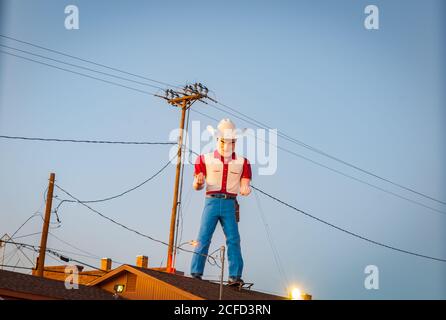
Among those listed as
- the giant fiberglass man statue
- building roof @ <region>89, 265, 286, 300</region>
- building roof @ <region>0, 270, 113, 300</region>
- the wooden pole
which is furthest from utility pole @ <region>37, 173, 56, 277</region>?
the giant fiberglass man statue

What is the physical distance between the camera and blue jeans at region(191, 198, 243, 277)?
2234 cm

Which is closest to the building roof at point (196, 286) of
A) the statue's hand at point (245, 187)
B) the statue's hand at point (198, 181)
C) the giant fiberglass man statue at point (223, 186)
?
the giant fiberglass man statue at point (223, 186)

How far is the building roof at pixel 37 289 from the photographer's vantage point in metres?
19.3

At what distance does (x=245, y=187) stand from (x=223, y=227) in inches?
59.9

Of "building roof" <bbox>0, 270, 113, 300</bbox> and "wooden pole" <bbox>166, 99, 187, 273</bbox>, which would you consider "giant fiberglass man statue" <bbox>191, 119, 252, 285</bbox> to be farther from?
"building roof" <bbox>0, 270, 113, 300</bbox>

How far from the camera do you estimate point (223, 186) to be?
2244 cm

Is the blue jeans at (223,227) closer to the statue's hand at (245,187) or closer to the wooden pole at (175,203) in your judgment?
the statue's hand at (245,187)

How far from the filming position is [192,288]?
22719 mm

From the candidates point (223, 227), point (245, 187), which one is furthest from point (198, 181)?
point (223, 227)

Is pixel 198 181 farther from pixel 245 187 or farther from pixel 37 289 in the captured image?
pixel 37 289
